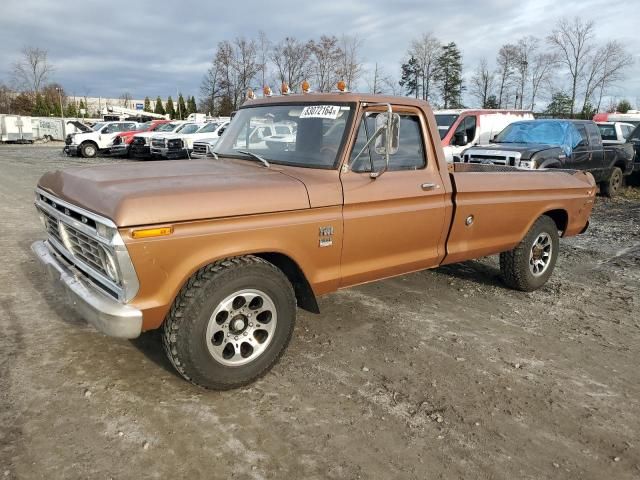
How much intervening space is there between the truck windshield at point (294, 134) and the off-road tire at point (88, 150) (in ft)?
75.2

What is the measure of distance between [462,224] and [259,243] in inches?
85.0


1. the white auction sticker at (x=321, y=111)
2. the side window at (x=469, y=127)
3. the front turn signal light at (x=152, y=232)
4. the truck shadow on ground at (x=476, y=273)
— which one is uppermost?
the side window at (x=469, y=127)

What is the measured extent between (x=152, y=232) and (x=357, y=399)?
1700 millimetres

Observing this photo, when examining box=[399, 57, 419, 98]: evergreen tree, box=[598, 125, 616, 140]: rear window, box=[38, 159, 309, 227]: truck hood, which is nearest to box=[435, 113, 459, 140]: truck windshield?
box=[598, 125, 616, 140]: rear window

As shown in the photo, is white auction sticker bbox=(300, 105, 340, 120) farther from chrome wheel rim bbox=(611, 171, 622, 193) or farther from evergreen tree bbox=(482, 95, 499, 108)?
evergreen tree bbox=(482, 95, 499, 108)

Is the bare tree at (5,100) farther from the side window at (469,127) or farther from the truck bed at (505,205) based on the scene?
the truck bed at (505,205)

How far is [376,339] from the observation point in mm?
4148

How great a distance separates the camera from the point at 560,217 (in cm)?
569

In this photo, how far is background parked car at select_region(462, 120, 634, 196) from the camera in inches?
382

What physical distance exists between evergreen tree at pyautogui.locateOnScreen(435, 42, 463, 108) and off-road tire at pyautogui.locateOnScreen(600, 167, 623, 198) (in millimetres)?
34033

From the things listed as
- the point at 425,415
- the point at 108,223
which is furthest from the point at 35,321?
the point at 425,415

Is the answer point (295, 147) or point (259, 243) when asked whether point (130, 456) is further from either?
point (295, 147)

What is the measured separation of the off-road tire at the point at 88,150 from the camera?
24389mm

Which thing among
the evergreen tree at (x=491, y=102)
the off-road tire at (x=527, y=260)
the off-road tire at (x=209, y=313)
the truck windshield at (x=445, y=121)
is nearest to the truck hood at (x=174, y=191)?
the off-road tire at (x=209, y=313)
